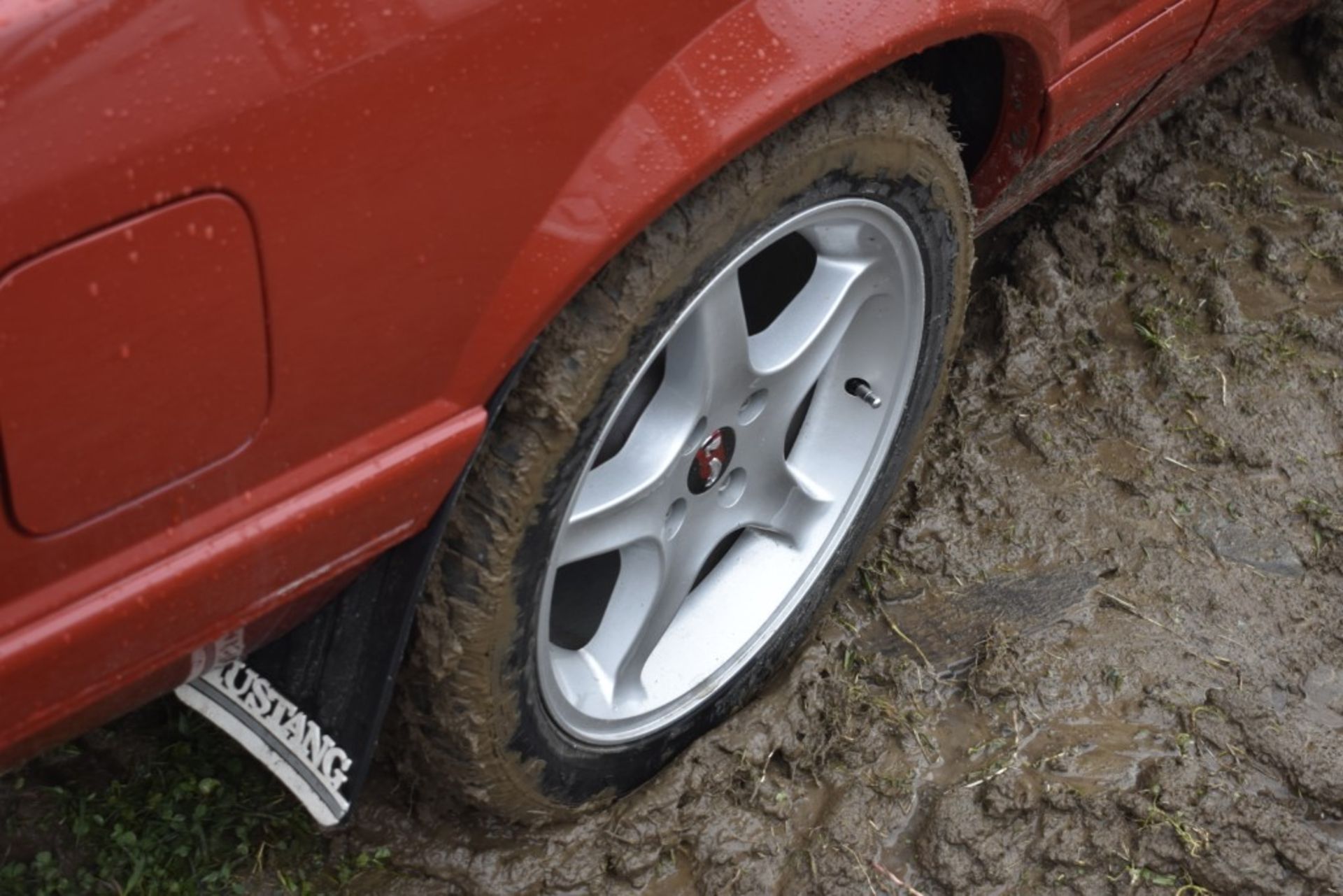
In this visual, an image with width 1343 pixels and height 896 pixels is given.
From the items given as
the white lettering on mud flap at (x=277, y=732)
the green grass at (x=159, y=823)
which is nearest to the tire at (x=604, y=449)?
the white lettering on mud flap at (x=277, y=732)

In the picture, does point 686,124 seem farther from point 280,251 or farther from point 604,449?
point 604,449

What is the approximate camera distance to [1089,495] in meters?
2.76

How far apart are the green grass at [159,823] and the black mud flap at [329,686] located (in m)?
0.36

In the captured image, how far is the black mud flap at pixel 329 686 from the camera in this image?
5.27ft

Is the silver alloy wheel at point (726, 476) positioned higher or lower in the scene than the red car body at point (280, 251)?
lower

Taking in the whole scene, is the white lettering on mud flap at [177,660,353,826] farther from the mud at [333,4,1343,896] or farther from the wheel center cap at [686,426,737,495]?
the wheel center cap at [686,426,737,495]

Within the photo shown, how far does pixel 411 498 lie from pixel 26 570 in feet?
1.31

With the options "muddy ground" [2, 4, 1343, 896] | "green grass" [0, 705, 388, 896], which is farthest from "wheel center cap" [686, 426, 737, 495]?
"green grass" [0, 705, 388, 896]

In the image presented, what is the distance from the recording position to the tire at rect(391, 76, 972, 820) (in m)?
1.59

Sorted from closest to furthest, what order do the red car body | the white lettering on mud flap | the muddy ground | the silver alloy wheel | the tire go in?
the red car body, the tire, the white lettering on mud flap, the silver alloy wheel, the muddy ground

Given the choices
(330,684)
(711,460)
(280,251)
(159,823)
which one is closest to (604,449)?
(711,460)

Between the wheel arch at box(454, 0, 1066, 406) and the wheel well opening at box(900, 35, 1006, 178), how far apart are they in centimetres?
32

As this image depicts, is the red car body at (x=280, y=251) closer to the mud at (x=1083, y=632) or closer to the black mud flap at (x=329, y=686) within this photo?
the black mud flap at (x=329, y=686)

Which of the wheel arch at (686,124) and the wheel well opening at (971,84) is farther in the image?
the wheel well opening at (971,84)
